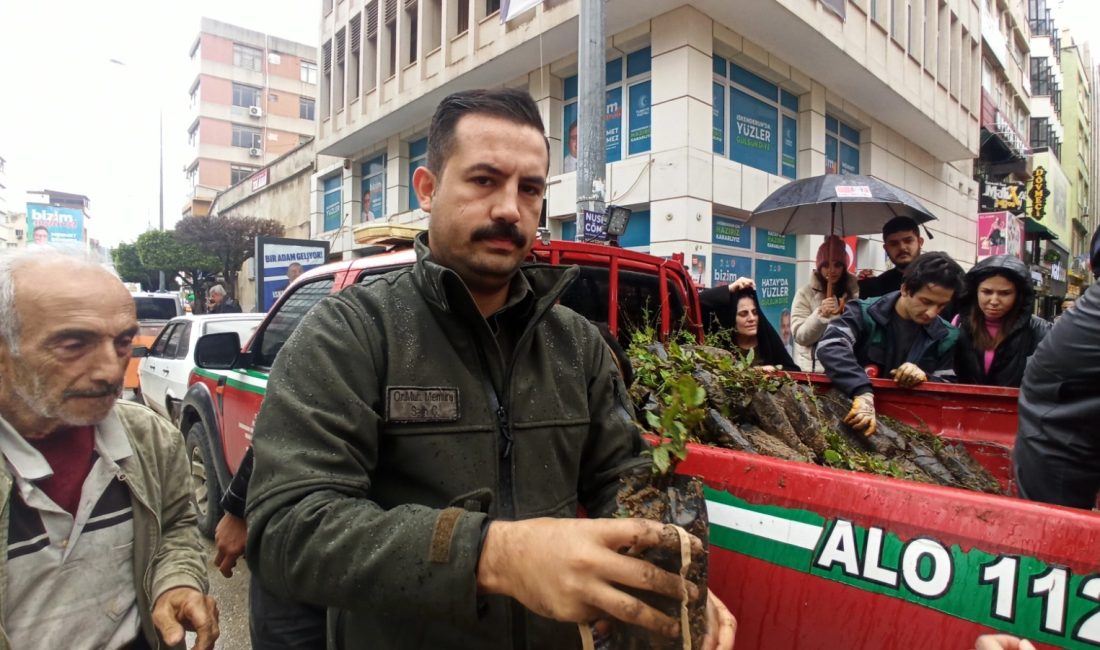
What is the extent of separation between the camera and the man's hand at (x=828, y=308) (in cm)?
440

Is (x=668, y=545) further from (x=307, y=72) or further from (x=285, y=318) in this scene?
(x=307, y=72)

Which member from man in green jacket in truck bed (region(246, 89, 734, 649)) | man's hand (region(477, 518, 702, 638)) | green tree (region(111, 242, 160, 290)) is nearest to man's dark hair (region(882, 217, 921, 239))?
man in green jacket in truck bed (region(246, 89, 734, 649))

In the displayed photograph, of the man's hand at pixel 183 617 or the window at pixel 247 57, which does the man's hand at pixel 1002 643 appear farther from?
the window at pixel 247 57

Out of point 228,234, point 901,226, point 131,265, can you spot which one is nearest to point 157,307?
point 228,234

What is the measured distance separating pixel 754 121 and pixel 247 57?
47132 millimetres

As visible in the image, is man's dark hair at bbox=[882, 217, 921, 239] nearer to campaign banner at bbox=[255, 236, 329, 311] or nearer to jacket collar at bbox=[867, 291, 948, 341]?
jacket collar at bbox=[867, 291, 948, 341]

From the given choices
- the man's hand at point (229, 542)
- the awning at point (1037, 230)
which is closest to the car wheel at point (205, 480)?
the man's hand at point (229, 542)

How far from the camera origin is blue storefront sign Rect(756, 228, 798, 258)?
12471mm

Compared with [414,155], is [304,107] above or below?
above

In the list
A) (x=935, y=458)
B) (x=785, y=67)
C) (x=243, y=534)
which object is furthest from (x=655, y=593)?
(x=785, y=67)

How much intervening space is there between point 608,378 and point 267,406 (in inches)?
30.8

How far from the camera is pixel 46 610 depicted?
1.33 meters

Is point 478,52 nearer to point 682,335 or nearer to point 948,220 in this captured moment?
point 682,335

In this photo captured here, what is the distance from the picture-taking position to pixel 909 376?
299cm
